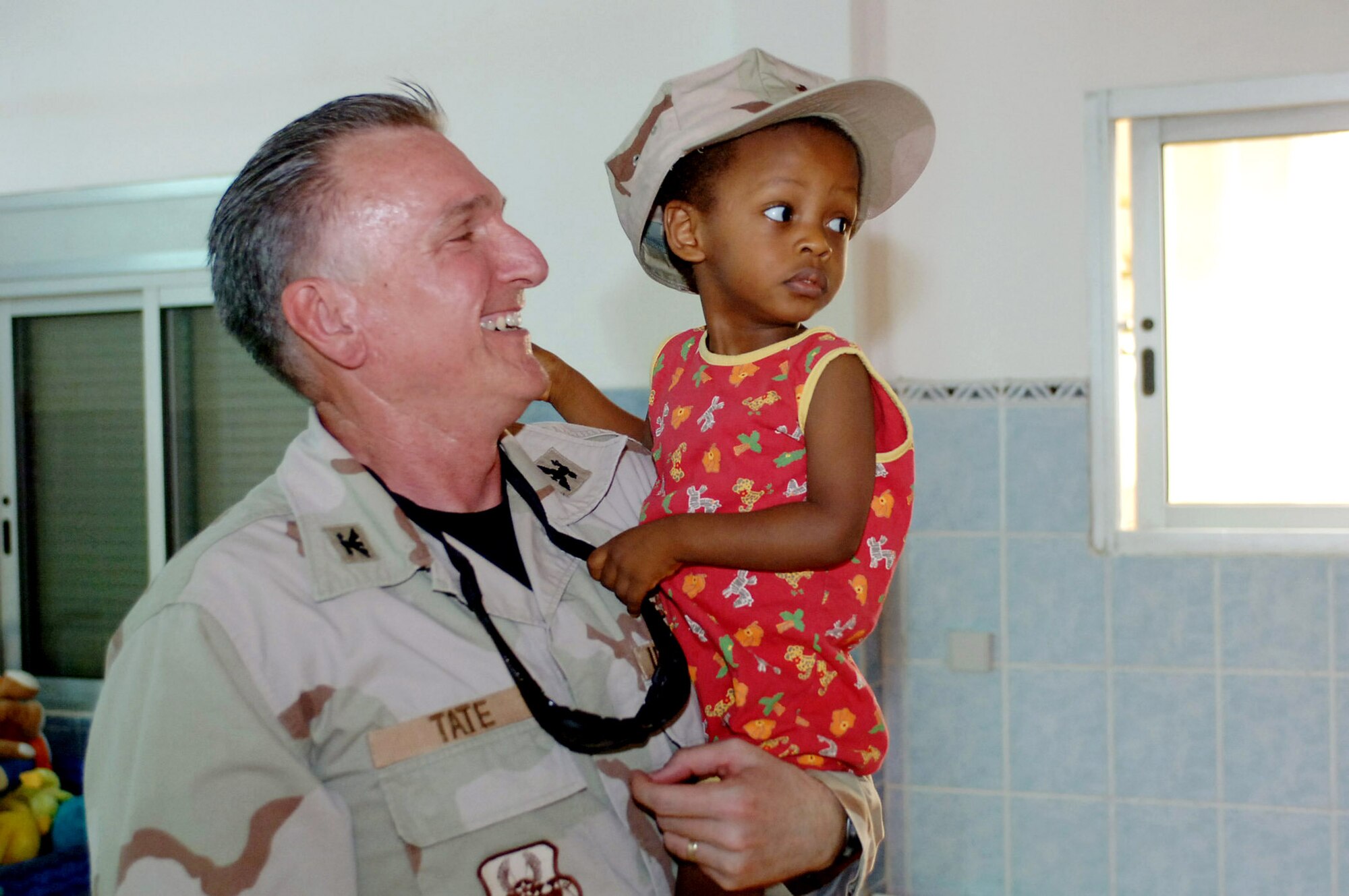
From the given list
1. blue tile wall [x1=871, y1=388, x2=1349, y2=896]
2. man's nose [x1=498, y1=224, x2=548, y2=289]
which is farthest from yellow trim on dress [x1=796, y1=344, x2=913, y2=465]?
blue tile wall [x1=871, y1=388, x2=1349, y2=896]

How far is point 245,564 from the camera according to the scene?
0.99m

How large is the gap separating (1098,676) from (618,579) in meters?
2.01

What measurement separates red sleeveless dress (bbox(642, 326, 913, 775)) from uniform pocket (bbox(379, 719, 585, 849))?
0.23m

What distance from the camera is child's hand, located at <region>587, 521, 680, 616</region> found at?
3.78 ft

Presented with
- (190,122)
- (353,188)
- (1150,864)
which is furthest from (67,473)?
(1150,864)

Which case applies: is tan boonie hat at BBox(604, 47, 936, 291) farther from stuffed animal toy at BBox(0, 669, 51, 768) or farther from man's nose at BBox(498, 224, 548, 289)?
stuffed animal toy at BBox(0, 669, 51, 768)

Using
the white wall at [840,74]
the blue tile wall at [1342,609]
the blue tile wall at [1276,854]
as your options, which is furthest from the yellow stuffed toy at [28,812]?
the blue tile wall at [1342,609]

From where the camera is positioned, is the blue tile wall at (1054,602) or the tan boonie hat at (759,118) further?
the blue tile wall at (1054,602)

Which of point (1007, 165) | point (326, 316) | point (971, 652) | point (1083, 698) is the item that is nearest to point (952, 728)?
point (971, 652)

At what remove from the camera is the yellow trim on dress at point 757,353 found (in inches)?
49.9

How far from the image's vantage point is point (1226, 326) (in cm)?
297

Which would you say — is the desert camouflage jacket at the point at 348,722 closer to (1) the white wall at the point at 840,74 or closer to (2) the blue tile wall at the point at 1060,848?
(1) the white wall at the point at 840,74

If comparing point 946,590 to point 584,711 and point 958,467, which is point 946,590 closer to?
point 958,467

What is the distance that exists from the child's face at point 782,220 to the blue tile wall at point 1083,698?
5.28 ft
